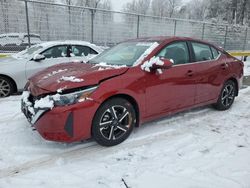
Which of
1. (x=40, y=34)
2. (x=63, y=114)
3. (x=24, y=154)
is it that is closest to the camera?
(x=63, y=114)

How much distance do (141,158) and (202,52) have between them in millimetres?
2661

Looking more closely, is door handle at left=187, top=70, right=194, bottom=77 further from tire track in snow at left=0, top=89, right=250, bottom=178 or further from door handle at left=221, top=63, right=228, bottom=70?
door handle at left=221, top=63, right=228, bottom=70

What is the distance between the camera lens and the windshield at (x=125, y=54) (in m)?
4.46

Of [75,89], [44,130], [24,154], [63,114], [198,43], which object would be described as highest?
[198,43]

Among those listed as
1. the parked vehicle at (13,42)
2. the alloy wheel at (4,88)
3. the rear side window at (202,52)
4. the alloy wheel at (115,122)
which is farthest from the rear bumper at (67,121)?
the parked vehicle at (13,42)

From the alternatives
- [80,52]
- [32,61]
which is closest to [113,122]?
[32,61]

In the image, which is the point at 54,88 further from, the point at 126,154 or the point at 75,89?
the point at 126,154

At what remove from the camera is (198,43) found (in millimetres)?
5312

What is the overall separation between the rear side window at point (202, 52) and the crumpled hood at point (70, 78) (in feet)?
5.72

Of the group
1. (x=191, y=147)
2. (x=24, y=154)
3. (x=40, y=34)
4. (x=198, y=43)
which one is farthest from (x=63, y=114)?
(x=40, y=34)

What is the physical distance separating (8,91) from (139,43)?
12.2 ft

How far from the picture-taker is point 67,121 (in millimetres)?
3494

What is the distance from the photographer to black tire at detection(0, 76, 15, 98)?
21.8 ft

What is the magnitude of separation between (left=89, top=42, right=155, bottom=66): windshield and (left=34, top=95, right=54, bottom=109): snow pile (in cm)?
137
